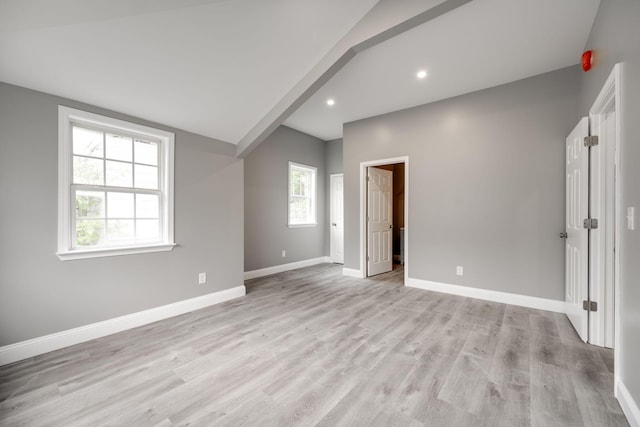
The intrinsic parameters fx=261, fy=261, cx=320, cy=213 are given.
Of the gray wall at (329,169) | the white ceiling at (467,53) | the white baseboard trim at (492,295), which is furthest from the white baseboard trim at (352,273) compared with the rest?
the white ceiling at (467,53)

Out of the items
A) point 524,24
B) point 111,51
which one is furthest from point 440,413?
point 111,51


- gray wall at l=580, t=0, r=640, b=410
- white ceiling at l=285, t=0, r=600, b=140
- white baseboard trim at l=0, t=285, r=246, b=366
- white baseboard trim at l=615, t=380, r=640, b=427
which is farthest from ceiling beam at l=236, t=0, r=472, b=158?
white baseboard trim at l=615, t=380, r=640, b=427

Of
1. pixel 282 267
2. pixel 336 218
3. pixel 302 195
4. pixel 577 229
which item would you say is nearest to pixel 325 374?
pixel 577 229

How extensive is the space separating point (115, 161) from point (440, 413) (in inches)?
138

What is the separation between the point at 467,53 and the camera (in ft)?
9.21

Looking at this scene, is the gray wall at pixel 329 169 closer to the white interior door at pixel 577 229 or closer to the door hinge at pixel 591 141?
the white interior door at pixel 577 229

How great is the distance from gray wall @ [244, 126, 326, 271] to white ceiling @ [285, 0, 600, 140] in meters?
1.38

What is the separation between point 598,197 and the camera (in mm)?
2256

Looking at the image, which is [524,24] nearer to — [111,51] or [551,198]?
[551,198]

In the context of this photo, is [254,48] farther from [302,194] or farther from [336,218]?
[336,218]

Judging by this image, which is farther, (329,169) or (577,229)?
(329,169)

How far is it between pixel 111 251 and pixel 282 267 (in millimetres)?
3189

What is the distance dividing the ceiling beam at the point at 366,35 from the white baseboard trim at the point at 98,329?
2373 millimetres

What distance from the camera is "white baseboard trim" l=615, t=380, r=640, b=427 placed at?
1.40 meters
